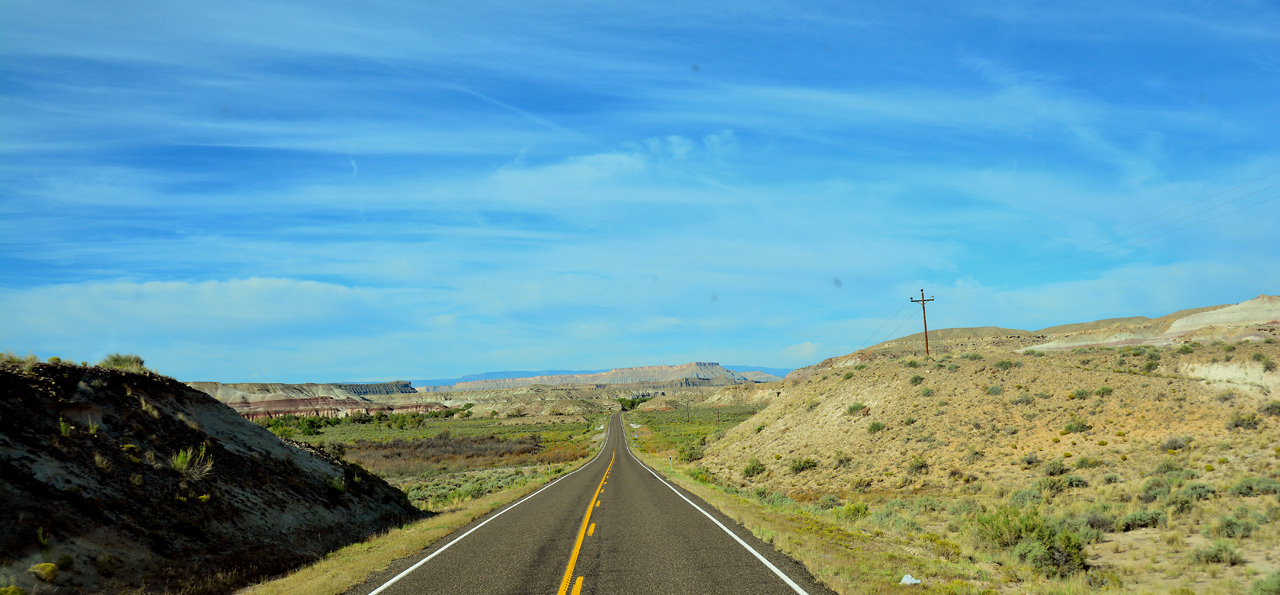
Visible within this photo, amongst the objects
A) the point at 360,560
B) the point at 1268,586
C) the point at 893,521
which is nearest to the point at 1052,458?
the point at 893,521

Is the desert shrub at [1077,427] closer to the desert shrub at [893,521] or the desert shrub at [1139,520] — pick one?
the desert shrub at [893,521]

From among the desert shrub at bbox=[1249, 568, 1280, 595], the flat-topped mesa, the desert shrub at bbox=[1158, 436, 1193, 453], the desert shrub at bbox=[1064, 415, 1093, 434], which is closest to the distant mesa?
the desert shrub at bbox=[1064, 415, 1093, 434]

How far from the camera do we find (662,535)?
15117 millimetres

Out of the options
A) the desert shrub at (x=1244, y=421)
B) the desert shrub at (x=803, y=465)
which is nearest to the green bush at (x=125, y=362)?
the desert shrub at (x=803, y=465)

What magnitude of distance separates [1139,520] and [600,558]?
1365cm

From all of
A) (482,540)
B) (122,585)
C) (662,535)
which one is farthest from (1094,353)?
(122,585)

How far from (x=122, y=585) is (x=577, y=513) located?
40.3ft

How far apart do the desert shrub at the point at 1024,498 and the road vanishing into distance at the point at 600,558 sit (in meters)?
10.4

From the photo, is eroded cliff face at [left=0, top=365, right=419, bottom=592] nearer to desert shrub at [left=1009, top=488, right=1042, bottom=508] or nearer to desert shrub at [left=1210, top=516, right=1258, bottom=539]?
desert shrub at [left=1210, top=516, right=1258, bottom=539]

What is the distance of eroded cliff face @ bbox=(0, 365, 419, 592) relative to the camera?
992 cm

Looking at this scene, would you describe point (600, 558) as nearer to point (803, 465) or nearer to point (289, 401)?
point (803, 465)

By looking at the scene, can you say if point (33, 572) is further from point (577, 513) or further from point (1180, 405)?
point (1180, 405)

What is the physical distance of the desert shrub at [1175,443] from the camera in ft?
72.6

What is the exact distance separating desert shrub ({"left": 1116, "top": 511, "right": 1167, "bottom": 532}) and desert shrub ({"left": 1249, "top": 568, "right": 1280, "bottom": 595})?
6358 millimetres
